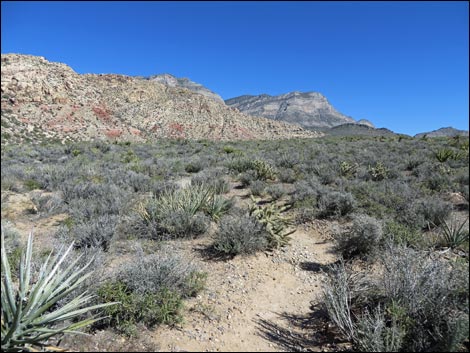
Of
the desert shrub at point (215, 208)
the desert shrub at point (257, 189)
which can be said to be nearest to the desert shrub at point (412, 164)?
the desert shrub at point (257, 189)

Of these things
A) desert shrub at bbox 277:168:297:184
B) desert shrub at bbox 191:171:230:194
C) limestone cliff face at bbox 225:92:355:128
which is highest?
limestone cliff face at bbox 225:92:355:128

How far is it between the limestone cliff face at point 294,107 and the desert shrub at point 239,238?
15189cm

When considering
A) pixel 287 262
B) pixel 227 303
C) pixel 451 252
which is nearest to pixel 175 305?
pixel 227 303

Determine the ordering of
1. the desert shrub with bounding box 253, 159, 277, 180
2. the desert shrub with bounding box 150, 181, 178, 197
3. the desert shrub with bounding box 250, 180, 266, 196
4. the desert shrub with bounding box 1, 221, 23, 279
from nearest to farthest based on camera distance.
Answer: the desert shrub with bounding box 1, 221, 23, 279, the desert shrub with bounding box 150, 181, 178, 197, the desert shrub with bounding box 250, 180, 266, 196, the desert shrub with bounding box 253, 159, 277, 180

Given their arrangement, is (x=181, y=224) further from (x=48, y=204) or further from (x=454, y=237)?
(x=454, y=237)

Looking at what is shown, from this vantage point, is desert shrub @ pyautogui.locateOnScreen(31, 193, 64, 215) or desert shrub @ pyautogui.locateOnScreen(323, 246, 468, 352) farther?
desert shrub @ pyautogui.locateOnScreen(31, 193, 64, 215)

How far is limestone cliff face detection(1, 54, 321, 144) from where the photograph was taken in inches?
935

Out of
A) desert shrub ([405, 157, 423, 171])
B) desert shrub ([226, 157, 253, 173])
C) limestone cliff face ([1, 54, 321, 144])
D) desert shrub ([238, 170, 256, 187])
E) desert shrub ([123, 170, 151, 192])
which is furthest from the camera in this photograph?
limestone cliff face ([1, 54, 321, 144])

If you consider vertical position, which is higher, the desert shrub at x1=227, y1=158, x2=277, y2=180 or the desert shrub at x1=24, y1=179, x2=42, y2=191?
the desert shrub at x1=227, y1=158, x2=277, y2=180

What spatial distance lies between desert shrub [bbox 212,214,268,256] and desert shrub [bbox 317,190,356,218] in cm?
211

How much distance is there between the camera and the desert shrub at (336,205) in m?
6.70

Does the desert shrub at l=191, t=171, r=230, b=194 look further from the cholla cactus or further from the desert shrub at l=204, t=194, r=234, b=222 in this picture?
the cholla cactus

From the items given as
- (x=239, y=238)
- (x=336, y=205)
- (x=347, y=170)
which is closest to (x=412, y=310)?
(x=239, y=238)

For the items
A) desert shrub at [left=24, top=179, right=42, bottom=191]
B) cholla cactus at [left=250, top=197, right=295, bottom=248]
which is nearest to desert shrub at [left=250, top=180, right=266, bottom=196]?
cholla cactus at [left=250, top=197, right=295, bottom=248]
